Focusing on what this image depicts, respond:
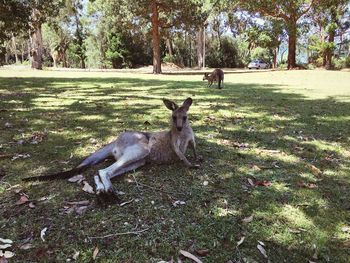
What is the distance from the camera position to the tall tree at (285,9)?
84.3ft

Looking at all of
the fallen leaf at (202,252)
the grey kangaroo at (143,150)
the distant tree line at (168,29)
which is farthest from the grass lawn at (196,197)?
the distant tree line at (168,29)

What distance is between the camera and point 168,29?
101 ft

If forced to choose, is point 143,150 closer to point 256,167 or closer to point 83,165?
point 83,165

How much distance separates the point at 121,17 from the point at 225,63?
2482cm

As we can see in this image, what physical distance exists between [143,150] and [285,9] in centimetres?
2533

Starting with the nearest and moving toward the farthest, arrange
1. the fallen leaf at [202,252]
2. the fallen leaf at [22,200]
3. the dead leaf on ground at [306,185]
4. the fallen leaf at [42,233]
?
the fallen leaf at [202,252] < the fallen leaf at [42,233] < the fallen leaf at [22,200] < the dead leaf on ground at [306,185]

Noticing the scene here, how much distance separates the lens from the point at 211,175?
4230mm

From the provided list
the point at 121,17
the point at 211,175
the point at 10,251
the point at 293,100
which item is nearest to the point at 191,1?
the point at 121,17

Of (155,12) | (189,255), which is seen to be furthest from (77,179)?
(155,12)

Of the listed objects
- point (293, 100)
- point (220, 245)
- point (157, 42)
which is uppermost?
point (157, 42)

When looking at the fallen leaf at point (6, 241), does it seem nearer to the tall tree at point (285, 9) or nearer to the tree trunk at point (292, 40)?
the tall tree at point (285, 9)

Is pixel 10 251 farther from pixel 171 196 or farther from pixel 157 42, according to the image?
pixel 157 42

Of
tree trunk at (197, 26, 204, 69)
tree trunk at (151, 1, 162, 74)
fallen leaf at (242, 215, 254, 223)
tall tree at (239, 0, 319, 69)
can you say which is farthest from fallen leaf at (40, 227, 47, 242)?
tree trunk at (197, 26, 204, 69)

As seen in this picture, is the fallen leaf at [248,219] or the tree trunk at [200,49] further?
the tree trunk at [200,49]
